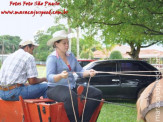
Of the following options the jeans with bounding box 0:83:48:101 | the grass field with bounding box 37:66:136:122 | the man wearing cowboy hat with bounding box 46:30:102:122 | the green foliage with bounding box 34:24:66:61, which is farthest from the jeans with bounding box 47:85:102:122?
the green foliage with bounding box 34:24:66:61

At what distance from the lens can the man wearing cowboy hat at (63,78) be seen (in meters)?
3.31

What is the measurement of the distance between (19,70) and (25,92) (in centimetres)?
33

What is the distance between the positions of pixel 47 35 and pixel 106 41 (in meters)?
55.8

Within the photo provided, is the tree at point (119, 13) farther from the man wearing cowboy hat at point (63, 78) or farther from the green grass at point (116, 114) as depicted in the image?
the man wearing cowboy hat at point (63, 78)

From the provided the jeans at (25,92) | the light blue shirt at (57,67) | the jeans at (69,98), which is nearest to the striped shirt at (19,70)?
the jeans at (25,92)

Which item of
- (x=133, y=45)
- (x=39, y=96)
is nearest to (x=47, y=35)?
(x=133, y=45)

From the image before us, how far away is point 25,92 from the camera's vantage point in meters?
3.66

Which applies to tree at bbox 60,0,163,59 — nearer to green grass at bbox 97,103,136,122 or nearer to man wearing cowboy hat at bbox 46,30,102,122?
green grass at bbox 97,103,136,122

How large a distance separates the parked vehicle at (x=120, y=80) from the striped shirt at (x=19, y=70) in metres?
4.06

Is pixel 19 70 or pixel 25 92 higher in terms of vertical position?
pixel 19 70

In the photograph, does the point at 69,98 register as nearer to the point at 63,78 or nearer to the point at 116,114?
the point at 63,78

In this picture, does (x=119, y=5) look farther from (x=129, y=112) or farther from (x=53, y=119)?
(x=53, y=119)

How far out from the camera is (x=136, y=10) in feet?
24.2

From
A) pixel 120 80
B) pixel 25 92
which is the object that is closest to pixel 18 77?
pixel 25 92
